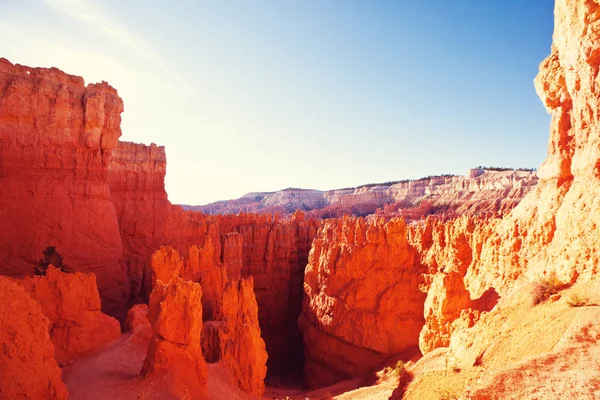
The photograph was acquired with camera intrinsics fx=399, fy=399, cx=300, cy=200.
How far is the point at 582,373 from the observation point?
6.59 metres

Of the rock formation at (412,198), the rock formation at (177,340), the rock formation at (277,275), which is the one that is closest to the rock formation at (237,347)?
Result: the rock formation at (177,340)

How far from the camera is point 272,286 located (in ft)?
112

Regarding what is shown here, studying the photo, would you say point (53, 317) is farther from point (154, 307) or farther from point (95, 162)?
point (95, 162)

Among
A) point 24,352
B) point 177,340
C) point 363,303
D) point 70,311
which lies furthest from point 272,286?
point 24,352

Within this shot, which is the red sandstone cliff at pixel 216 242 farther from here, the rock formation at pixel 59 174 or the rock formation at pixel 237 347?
the rock formation at pixel 59 174

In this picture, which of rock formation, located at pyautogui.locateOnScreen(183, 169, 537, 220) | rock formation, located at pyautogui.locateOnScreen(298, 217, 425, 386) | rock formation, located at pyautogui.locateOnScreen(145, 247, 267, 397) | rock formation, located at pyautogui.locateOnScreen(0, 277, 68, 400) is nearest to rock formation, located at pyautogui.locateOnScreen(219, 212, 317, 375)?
rock formation, located at pyautogui.locateOnScreen(298, 217, 425, 386)

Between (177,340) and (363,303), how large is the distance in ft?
49.8

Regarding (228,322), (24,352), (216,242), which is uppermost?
(216,242)

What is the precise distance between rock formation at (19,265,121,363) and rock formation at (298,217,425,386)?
47.9 ft

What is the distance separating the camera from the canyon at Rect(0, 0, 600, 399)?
866 centimetres

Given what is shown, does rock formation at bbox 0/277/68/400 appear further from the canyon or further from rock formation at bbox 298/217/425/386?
rock formation at bbox 298/217/425/386

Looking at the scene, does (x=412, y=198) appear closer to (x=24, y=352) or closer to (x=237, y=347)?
(x=237, y=347)

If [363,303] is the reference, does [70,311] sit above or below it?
above

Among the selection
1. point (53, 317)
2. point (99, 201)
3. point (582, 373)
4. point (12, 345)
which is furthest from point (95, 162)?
point (582, 373)
